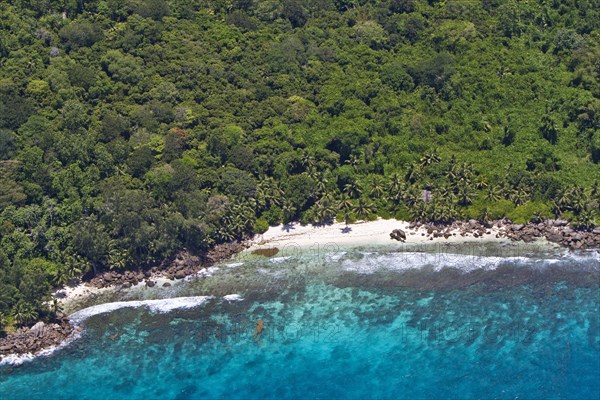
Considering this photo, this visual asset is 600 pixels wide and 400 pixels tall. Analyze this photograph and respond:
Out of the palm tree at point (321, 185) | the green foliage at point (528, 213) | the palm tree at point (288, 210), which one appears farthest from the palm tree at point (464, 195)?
the palm tree at point (288, 210)

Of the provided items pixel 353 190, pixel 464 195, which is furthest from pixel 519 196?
pixel 353 190

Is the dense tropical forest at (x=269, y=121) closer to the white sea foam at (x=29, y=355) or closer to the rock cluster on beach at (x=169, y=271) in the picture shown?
the rock cluster on beach at (x=169, y=271)

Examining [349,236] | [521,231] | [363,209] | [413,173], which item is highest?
[413,173]

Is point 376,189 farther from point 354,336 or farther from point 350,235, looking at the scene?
point 354,336

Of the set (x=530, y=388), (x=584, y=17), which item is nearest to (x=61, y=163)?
(x=530, y=388)

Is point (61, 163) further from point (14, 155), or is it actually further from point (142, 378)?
point (142, 378)

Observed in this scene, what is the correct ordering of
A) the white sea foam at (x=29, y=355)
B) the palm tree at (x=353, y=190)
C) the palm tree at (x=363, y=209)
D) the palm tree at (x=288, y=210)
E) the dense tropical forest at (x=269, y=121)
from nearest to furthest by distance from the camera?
the white sea foam at (x=29, y=355), the dense tropical forest at (x=269, y=121), the palm tree at (x=288, y=210), the palm tree at (x=363, y=209), the palm tree at (x=353, y=190)
